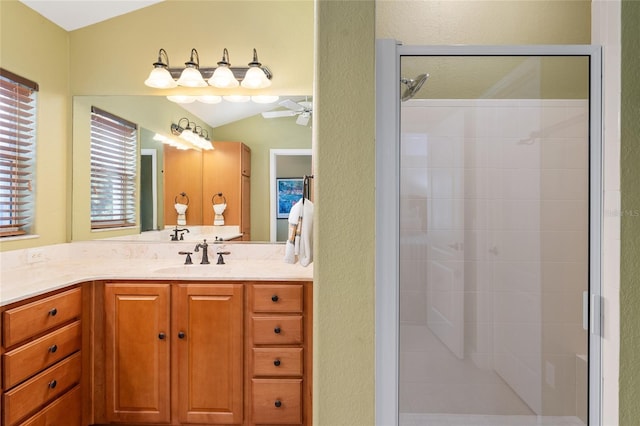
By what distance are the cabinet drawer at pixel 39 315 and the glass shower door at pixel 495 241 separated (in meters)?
1.60

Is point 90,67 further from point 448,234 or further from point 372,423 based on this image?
point 372,423

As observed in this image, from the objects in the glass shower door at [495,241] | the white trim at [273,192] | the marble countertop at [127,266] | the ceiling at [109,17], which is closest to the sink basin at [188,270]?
the marble countertop at [127,266]

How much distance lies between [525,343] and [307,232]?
109cm

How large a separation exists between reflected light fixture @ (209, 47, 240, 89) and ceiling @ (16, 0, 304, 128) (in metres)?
0.15

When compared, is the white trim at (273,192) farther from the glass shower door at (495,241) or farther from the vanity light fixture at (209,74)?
the glass shower door at (495,241)

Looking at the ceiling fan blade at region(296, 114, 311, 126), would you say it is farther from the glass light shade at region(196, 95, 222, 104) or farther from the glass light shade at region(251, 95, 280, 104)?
the glass light shade at region(196, 95, 222, 104)

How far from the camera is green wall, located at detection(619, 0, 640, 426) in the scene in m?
1.12

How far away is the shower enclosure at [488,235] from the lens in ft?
3.80

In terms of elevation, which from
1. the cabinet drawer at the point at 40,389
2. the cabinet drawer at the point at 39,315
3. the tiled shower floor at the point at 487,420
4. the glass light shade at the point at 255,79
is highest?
the glass light shade at the point at 255,79

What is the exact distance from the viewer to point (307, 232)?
6.48ft

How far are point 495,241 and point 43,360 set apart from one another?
2021 millimetres

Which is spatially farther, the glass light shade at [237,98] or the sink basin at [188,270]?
the glass light shade at [237,98]

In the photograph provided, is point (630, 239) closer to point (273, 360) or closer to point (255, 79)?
point (273, 360)

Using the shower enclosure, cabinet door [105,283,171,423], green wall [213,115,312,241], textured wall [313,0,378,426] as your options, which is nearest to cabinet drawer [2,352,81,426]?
cabinet door [105,283,171,423]
